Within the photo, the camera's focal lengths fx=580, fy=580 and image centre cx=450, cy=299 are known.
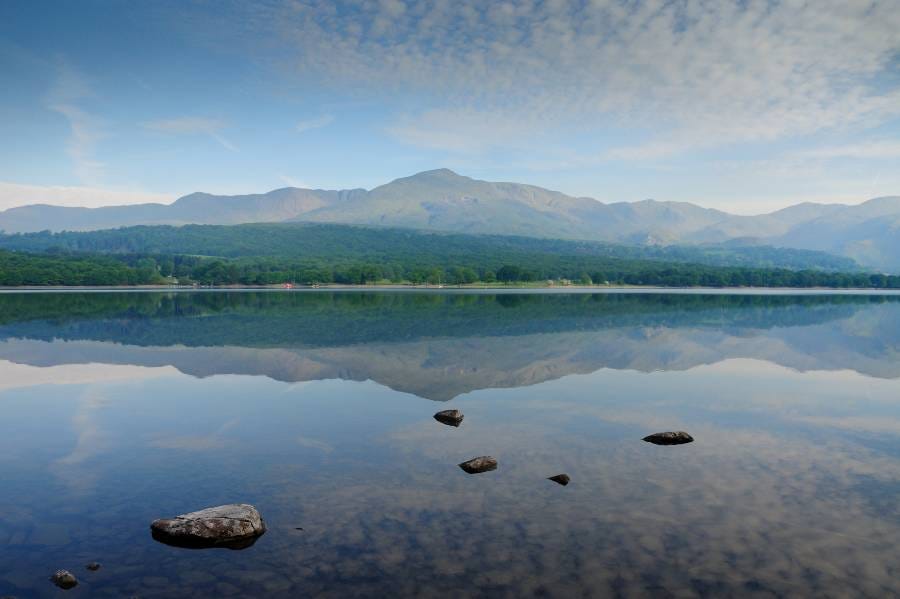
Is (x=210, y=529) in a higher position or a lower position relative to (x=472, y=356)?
higher

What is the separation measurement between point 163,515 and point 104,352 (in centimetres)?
4168

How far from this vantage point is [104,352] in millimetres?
52438

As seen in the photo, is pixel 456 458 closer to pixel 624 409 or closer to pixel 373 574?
pixel 373 574

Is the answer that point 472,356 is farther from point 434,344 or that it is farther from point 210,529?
point 210,529

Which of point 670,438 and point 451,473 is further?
point 670,438

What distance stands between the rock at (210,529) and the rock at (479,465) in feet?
26.7

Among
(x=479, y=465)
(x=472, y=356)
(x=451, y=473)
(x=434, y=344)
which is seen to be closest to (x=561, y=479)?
(x=479, y=465)

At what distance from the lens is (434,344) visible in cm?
5947

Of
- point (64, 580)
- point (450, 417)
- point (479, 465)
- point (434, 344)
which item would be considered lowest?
point (434, 344)

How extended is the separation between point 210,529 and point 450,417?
49.9 feet

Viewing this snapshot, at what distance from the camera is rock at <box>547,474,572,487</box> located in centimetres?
2072

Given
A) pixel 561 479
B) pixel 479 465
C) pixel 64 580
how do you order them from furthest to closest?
pixel 479 465, pixel 561 479, pixel 64 580

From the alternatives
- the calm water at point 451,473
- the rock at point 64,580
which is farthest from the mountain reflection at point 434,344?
the rock at point 64,580

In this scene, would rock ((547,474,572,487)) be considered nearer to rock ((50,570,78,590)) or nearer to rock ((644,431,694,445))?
rock ((644,431,694,445))
